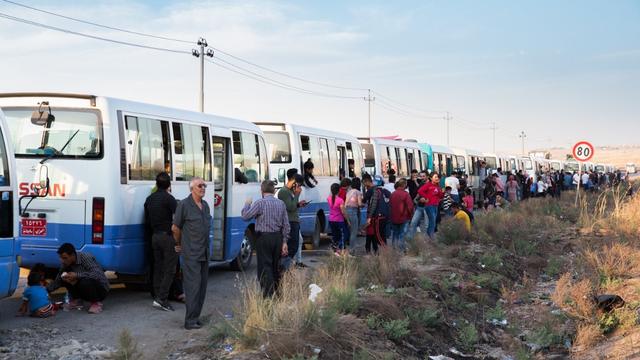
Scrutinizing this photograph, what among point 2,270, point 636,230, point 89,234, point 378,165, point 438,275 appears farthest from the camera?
point 378,165

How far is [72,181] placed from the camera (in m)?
9.26

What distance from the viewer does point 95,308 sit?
915 cm

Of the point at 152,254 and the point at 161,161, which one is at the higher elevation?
the point at 161,161

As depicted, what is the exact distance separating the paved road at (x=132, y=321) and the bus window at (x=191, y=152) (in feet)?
6.03

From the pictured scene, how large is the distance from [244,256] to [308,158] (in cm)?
428

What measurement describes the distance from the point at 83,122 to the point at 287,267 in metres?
3.34

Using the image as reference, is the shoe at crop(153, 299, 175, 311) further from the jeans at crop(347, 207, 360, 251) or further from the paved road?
the jeans at crop(347, 207, 360, 251)

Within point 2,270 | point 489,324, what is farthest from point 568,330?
point 2,270

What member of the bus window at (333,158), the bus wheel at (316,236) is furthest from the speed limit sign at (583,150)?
the bus wheel at (316,236)

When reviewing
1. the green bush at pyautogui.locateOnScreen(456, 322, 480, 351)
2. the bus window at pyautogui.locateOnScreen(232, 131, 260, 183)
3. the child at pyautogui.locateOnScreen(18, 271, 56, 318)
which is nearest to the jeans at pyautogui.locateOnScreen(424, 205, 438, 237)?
the bus window at pyautogui.locateOnScreen(232, 131, 260, 183)

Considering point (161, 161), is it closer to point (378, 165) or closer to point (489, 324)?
point (489, 324)

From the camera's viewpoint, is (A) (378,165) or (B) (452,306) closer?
(B) (452,306)

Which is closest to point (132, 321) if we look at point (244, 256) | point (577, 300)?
point (244, 256)

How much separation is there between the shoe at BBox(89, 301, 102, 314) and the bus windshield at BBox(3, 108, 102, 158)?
1865mm
